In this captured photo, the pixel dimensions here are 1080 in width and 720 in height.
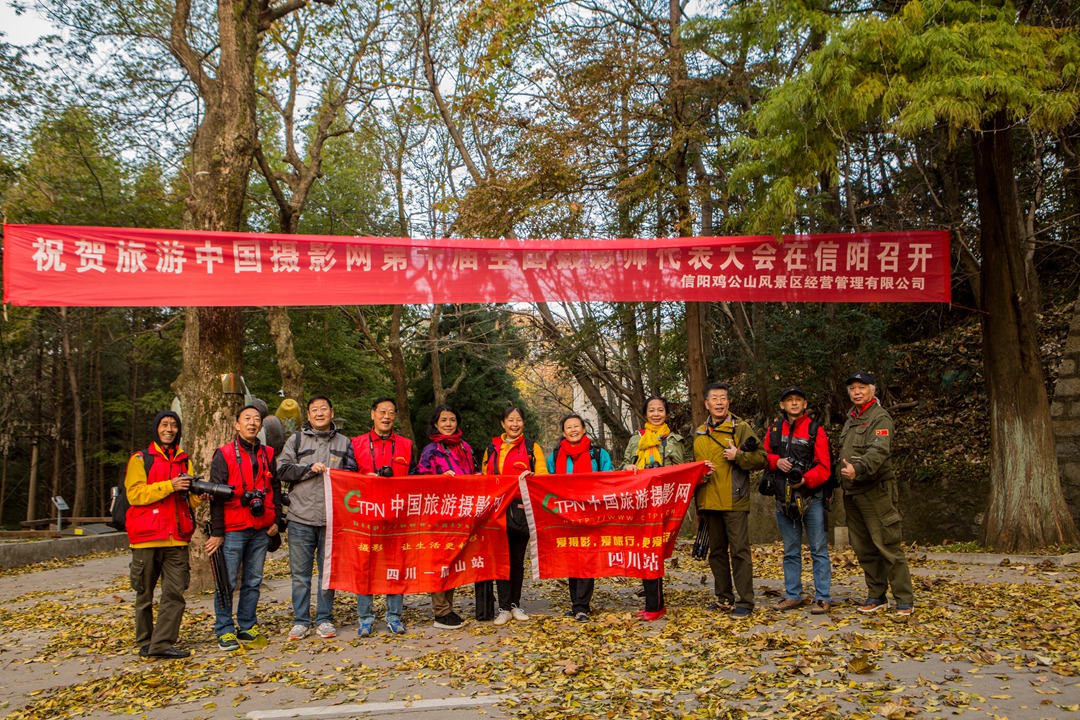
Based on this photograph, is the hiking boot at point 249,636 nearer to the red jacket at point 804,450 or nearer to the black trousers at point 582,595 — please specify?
the black trousers at point 582,595

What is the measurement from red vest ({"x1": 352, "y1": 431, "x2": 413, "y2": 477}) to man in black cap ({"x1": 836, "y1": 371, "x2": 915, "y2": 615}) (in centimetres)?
356

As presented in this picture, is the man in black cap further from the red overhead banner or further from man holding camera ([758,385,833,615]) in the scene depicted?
the red overhead banner

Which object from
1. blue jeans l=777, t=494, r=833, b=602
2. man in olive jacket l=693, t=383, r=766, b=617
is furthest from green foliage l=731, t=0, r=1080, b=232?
blue jeans l=777, t=494, r=833, b=602

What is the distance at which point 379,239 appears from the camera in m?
8.68

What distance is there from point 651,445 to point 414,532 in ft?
7.12

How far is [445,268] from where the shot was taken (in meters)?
8.65

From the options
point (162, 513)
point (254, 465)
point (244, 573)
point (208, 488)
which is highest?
point (254, 465)

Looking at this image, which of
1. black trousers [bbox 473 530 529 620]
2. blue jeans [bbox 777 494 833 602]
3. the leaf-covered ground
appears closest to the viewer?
the leaf-covered ground

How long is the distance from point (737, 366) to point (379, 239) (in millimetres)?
10989

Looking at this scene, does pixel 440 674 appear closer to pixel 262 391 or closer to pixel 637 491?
pixel 637 491

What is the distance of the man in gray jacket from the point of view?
6.80 m

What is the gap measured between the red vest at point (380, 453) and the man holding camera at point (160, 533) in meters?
1.37

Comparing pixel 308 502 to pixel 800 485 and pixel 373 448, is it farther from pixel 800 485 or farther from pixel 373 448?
pixel 800 485

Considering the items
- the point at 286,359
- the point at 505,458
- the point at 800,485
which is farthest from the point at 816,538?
the point at 286,359
